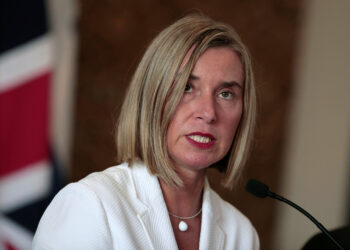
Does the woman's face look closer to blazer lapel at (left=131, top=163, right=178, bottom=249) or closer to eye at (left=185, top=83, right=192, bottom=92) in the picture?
eye at (left=185, top=83, right=192, bottom=92)

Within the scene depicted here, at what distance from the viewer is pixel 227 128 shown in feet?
5.38

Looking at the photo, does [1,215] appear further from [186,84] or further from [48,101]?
[186,84]

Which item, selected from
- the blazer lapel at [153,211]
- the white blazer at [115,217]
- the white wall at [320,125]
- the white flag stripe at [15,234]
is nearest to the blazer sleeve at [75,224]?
the white blazer at [115,217]

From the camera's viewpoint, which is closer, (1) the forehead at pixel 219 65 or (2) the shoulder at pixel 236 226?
(1) the forehead at pixel 219 65

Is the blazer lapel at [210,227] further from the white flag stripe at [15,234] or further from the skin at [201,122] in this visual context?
the white flag stripe at [15,234]

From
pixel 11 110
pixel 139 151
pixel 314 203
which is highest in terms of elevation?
pixel 11 110

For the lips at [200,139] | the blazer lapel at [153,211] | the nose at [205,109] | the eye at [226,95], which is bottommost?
the blazer lapel at [153,211]

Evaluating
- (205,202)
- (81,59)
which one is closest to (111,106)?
(81,59)

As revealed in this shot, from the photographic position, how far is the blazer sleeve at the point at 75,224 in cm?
133

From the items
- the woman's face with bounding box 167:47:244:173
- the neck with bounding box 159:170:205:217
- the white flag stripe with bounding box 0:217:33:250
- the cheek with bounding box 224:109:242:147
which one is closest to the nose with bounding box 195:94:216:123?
the woman's face with bounding box 167:47:244:173

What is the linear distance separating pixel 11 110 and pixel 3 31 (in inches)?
13.6

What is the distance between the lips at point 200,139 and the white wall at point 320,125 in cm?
271

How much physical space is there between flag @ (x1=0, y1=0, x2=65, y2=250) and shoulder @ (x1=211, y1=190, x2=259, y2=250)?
843 mm

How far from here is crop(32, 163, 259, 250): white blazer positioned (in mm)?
1344
